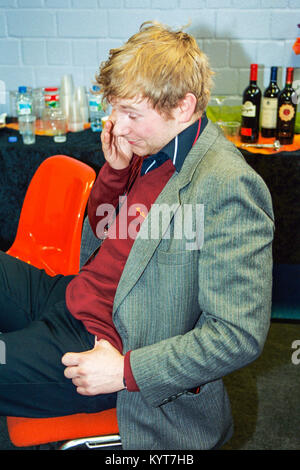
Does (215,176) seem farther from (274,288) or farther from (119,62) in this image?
(274,288)

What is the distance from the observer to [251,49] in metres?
2.56

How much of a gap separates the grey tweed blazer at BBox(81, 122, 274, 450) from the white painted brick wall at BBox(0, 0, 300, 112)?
165cm

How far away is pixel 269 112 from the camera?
7.64 ft

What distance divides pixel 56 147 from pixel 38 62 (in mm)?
731

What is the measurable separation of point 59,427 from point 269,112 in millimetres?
1733

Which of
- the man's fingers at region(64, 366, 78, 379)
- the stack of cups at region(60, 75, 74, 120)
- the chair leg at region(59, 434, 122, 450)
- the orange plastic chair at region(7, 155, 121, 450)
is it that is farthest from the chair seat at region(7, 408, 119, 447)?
the stack of cups at region(60, 75, 74, 120)

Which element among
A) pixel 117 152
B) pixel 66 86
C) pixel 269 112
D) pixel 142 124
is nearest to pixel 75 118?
pixel 66 86

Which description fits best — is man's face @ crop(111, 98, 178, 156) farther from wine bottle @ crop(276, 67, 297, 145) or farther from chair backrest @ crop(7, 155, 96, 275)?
wine bottle @ crop(276, 67, 297, 145)

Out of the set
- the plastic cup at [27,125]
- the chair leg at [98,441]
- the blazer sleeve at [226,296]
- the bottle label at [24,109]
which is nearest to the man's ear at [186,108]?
the blazer sleeve at [226,296]

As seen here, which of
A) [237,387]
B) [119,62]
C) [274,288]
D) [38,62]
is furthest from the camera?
[38,62]

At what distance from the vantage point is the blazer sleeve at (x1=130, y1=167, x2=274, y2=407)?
903 millimetres

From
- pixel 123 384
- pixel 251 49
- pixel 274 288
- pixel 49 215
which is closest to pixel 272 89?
pixel 251 49

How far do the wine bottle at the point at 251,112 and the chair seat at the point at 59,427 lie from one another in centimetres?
155
